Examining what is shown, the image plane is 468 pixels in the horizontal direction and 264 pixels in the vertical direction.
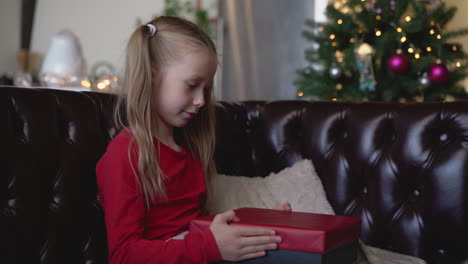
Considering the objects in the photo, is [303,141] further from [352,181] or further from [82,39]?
[82,39]

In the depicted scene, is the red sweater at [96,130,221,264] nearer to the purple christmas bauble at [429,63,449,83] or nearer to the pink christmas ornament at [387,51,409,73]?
the pink christmas ornament at [387,51,409,73]

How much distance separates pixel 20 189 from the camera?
1066 millimetres

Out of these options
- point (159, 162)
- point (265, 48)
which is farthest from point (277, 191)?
point (265, 48)

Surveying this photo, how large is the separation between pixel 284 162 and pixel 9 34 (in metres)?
4.18

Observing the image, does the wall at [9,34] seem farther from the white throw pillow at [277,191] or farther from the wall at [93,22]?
the white throw pillow at [277,191]

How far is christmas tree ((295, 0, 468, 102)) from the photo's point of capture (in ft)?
9.30

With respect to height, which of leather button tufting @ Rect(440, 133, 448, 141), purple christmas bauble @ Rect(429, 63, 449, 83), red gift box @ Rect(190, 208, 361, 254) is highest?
purple christmas bauble @ Rect(429, 63, 449, 83)

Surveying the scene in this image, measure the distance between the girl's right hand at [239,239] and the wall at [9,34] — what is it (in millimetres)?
4645

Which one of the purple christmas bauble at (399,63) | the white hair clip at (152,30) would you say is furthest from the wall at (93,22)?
the white hair clip at (152,30)

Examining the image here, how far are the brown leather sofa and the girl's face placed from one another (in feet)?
0.69

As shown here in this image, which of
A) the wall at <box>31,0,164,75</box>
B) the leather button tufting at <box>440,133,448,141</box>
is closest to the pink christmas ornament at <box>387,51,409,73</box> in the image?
A: the leather button tufting at <box>440,133,448,141</box>

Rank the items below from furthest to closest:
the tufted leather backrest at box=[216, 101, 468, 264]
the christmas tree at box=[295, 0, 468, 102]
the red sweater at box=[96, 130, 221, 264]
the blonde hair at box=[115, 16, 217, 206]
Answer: the christmas tree at box=[295, 0, 468, 102], the tufted leather backrest at box=[216, 101, 468, 264], the blonde hair at box=[115, 16, 217, 206], the red sweater at box=[96, 130, 221, 264]

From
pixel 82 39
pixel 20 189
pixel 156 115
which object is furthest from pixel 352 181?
pixel 82 39

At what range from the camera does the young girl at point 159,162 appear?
1023 mm
